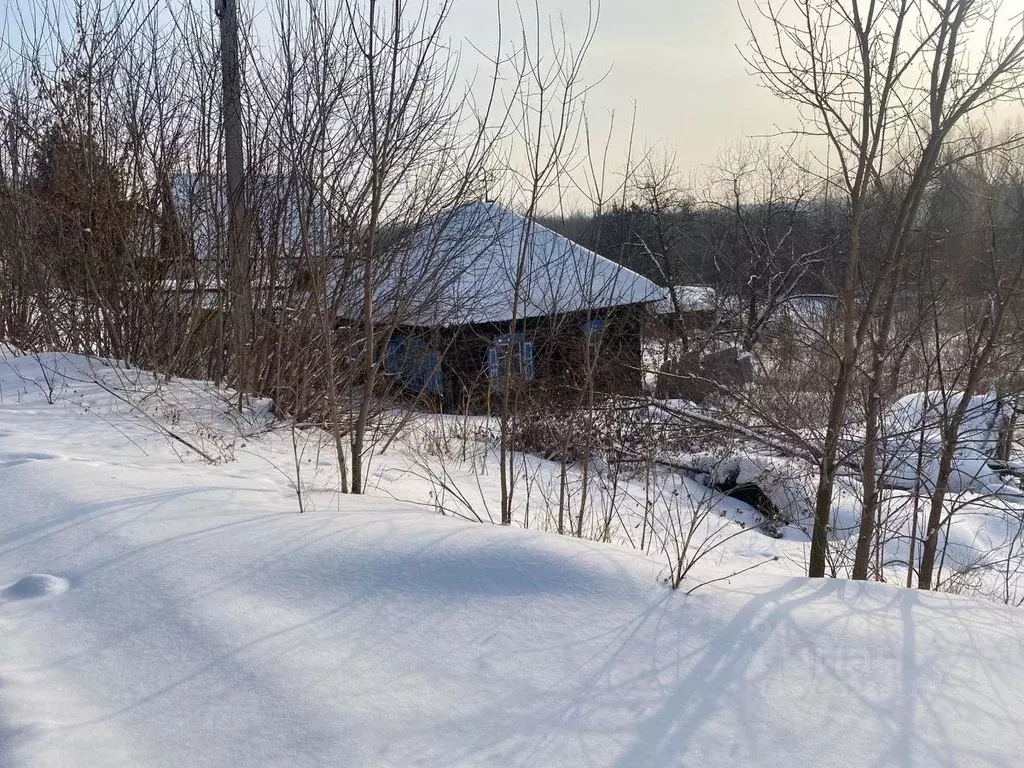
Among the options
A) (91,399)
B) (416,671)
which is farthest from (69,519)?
(91,399)

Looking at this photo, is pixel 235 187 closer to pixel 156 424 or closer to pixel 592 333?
pixel 156 424

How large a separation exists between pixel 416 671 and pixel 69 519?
1838 mm

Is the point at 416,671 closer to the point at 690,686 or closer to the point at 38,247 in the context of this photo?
the point at 690,686

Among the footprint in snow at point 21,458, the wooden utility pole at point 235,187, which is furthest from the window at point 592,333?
the wooden utility pole at point 235,187

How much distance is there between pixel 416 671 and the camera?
2.13 m

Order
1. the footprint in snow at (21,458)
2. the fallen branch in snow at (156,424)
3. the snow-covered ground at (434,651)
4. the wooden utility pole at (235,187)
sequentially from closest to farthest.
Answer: the snow-covered ground at (434,651) → the footprint in snow at (21,458) → the fallen branch in snow at (156,424) → the wooden utility pole at (235,187)

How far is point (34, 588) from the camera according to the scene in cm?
256

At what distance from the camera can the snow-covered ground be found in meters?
1.84

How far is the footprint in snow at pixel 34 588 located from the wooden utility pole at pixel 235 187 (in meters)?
4.17

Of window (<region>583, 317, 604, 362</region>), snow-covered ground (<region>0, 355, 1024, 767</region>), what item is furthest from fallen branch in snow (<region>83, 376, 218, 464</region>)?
window (<region>583, 317, 604, 362</region>)

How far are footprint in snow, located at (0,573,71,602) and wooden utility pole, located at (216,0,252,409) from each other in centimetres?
417

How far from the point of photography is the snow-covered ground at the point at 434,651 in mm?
1843

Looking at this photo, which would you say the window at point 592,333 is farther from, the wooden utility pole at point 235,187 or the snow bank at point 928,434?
the wooden utility pole at point 235,187

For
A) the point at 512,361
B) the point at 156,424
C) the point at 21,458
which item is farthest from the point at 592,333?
the point at 21,458
